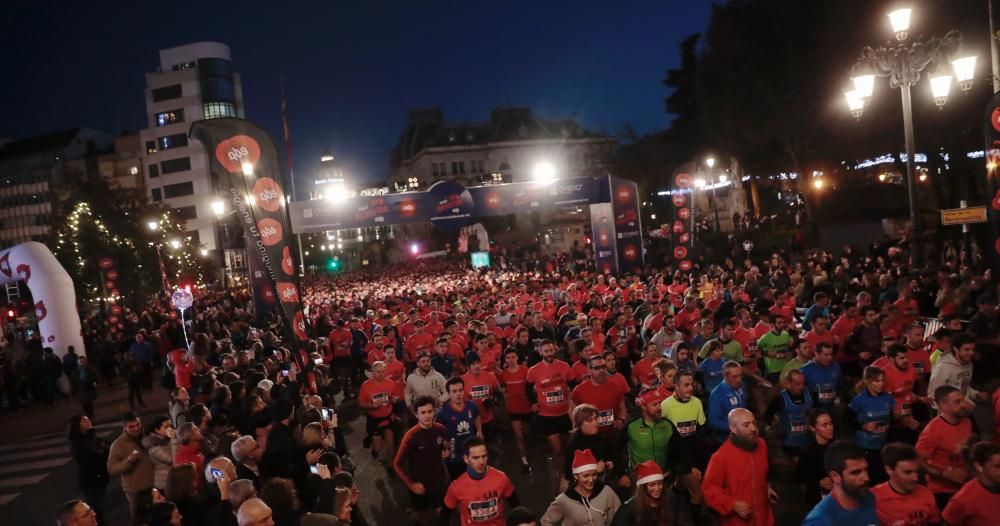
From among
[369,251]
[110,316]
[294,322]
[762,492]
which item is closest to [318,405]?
[294,322]

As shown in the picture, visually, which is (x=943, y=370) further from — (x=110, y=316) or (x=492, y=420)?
(x=110, y=316)

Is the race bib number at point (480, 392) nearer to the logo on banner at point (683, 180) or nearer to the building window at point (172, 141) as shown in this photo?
the logo on banner at point (683, 180)

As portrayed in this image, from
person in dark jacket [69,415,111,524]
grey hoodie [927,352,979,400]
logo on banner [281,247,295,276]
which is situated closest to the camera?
grey hoodie [927,352,979,400]

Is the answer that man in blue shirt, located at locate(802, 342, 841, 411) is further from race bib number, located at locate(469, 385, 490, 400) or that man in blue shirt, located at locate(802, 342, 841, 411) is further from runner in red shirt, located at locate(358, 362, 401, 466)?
runner in red shirt, located at locate(358, 362, 401, 466)

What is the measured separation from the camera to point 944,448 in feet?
16.2

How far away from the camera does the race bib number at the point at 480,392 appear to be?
839cm

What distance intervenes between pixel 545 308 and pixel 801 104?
2220 centimetres

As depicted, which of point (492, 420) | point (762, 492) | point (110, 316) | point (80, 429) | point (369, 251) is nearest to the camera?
point (762, 492)

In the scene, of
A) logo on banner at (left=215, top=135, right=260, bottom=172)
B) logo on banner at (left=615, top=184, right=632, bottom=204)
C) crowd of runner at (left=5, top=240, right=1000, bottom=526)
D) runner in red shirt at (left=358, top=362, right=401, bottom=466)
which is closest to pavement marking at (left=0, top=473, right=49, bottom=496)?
crowd of runner at (left=5, top=240, right=1000, bottom=526)

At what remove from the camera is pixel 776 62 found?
32688mm

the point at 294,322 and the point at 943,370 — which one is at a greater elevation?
the point at 294,322

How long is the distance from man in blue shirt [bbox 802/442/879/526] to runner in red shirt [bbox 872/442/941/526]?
6.2 inches

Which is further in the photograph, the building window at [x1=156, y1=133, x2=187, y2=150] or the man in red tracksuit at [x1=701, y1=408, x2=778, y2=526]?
the building window at [x1=156, y1=133, x2=187, y2=150]

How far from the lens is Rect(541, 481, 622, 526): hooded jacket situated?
4.58 metres
